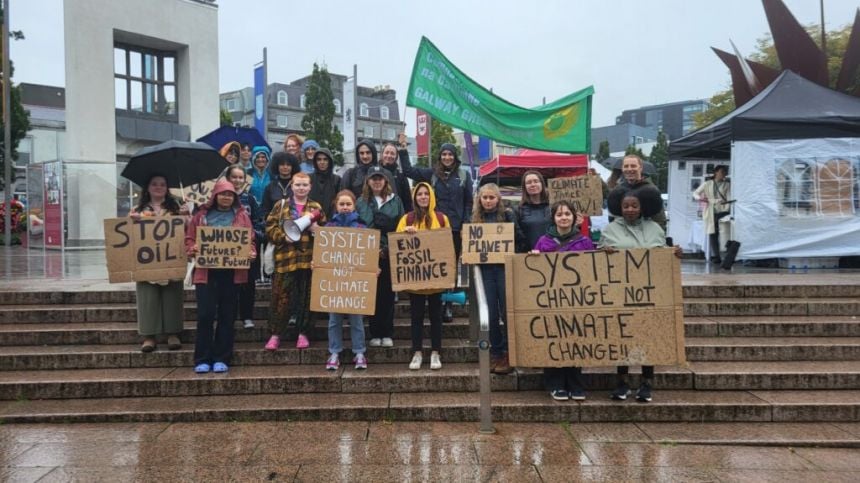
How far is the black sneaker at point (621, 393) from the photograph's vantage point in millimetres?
5441

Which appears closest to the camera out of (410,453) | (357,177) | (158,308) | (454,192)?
(410,453)

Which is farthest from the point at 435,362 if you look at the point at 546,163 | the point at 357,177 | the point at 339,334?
the point at 546,163

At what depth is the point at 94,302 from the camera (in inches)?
291

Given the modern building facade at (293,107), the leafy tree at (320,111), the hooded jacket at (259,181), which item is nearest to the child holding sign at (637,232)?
the hooded jacket at (259,181)

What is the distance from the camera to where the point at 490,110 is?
26.8ft

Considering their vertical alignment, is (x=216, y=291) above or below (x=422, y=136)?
below

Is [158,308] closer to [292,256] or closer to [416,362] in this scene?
[292,256]

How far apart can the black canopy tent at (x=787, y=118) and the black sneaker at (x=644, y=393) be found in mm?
7593

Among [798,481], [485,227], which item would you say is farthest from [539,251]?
[798,481]

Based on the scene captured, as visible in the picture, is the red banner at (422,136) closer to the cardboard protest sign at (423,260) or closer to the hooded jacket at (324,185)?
the hooded jacket at (324,185)

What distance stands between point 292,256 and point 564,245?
2.73m

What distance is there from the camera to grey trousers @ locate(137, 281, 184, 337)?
20.0 feet

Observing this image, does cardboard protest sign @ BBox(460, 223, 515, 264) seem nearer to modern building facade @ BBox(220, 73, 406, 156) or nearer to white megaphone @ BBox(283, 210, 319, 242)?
white megaphone @ BBox(283, 210, 319, 242)

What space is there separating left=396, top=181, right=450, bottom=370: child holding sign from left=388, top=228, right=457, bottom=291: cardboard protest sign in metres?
0.15
